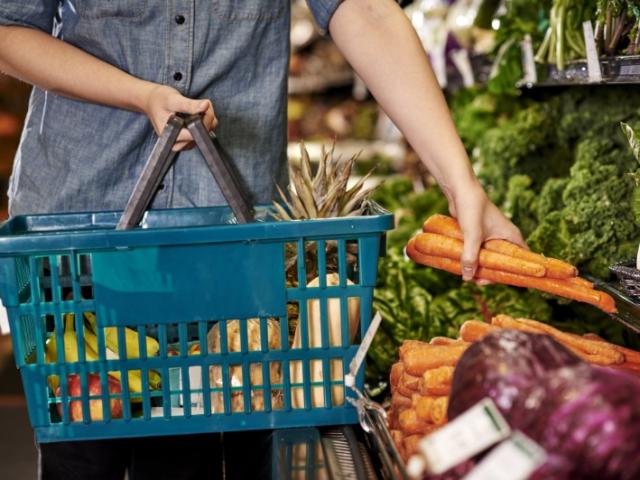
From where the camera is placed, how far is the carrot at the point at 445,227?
5.90 ft

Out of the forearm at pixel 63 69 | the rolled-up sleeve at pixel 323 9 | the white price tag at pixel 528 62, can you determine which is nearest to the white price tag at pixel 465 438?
the forearm at pixel 63 69

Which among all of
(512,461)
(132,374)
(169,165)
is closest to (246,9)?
(169,165)

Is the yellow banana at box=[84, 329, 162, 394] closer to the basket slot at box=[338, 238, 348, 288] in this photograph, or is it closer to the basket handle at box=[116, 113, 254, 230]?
the basket handle at box=[116, 113, 254, 230]

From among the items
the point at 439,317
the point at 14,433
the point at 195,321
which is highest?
the point at 195,321

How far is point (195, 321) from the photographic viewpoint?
1499 mm

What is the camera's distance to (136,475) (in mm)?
1755

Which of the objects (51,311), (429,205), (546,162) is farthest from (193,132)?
(429,205)

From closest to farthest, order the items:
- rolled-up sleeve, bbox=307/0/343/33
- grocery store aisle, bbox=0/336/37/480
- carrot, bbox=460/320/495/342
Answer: carrot, bbox=460/320/495/342 → rolled-up sleeve, bbox=307/0/343/33 → grocery store aisle, bbox=0/336/37/480

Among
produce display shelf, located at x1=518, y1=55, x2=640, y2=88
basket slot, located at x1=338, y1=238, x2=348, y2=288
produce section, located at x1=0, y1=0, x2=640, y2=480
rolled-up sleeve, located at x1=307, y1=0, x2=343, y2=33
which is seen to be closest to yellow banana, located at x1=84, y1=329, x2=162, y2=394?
produce section, located at x1=0, y1=0, x2=640, y2=480

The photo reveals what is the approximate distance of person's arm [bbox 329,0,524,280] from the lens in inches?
66.6

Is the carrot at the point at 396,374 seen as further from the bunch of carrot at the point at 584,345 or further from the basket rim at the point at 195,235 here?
the basket rim at the point at 195,235

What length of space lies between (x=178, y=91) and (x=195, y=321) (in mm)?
525

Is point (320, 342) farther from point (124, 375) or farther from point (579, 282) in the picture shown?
point (579, 282)

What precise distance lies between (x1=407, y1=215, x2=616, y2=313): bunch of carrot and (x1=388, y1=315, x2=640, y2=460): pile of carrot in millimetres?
84
